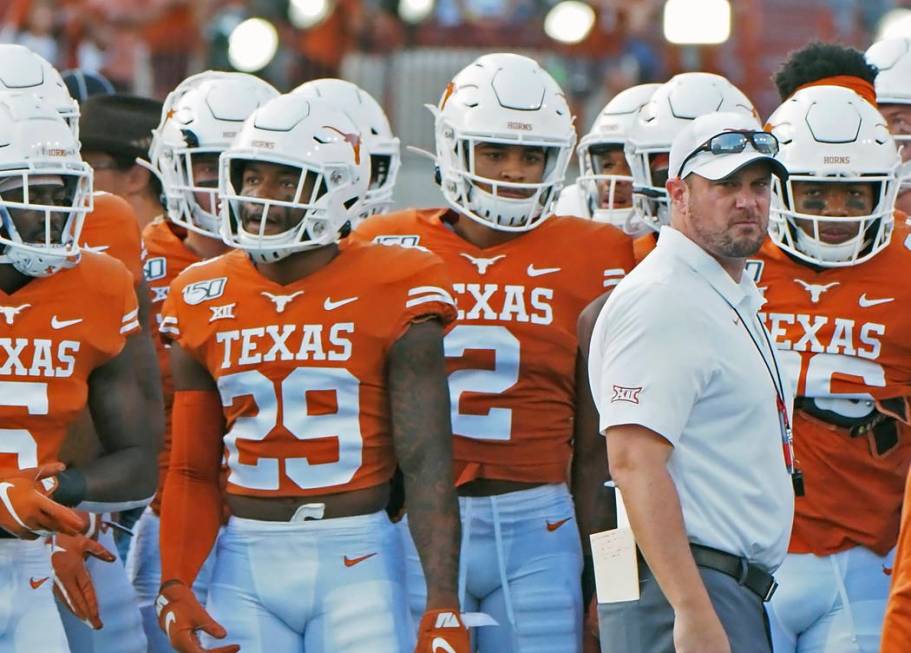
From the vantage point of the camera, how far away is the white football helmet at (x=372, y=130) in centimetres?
645

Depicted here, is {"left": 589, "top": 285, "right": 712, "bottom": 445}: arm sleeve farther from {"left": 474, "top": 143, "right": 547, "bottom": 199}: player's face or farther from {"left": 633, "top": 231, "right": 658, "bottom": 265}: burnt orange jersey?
{"left": 474, "top": 143, "right": 547, "bottom": 199}: player's face

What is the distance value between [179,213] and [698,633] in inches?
105

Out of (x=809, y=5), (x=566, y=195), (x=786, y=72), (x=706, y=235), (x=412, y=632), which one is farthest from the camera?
(x=809, y=5)

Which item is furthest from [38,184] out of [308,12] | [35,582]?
[308,12]

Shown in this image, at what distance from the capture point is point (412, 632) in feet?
15.1

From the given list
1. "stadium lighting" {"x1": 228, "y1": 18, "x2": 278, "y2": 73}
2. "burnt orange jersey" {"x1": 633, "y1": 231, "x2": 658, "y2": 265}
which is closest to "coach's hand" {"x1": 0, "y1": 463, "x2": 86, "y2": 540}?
"burnt orange jersey" {"x1": 633, "y1": 231, "x2": 658, "y2": 265}

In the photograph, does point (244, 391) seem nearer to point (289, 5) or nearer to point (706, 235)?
point (706, 235)

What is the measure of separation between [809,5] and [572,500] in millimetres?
10341

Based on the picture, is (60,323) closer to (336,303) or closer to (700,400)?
(336,303)

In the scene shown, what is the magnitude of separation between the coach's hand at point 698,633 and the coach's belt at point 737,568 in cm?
20

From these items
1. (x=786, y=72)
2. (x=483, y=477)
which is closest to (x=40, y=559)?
(x=483, y=477)

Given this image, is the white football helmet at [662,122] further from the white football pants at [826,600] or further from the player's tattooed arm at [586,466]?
the white football pants at [826,600]

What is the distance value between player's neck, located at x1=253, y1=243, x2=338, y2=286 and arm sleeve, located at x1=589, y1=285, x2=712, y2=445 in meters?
1.00

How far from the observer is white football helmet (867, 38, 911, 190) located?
648 centimetres
